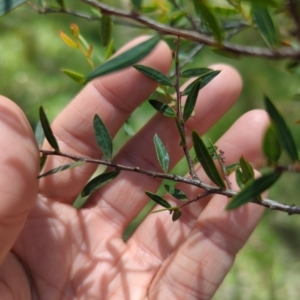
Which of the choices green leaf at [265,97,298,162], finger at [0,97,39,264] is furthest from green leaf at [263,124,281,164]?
finger at [0,97,39,264]

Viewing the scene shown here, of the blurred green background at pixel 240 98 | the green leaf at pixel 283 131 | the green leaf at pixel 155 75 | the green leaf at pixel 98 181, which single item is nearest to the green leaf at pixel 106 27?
the green leaf at pixel 155 75

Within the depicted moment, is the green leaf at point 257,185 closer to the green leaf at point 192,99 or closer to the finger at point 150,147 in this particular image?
the green leaf at point 192,99

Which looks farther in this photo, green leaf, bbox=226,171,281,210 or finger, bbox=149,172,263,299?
finger, bbox=149,172,263,299

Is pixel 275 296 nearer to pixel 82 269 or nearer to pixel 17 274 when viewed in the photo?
pixel 82 269

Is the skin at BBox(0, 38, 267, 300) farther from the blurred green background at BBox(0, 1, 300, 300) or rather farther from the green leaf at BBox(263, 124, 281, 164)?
the blurred green background at BBox(0, 1, 300, 300)

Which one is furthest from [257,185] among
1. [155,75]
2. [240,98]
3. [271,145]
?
[240,98]

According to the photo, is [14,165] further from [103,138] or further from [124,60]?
[124,60]

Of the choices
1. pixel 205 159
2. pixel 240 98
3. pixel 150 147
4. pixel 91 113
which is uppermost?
pixel 205 159

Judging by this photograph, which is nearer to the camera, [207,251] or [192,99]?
[192,99]
